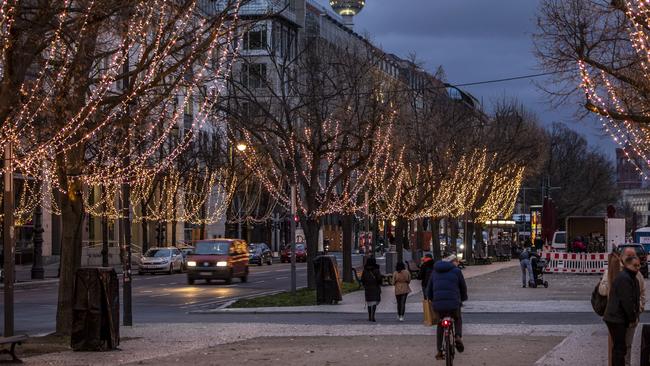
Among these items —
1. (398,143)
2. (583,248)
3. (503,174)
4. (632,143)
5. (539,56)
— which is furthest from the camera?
(503,174)

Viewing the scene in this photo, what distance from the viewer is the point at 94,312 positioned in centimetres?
2019

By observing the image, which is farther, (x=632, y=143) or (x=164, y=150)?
(x=164, y=150)

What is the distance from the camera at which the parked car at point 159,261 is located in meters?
60.8

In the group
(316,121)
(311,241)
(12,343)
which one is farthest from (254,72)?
(12,343)

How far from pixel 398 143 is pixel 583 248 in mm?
13182

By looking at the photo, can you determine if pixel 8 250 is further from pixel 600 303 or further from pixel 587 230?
pixel 587 230

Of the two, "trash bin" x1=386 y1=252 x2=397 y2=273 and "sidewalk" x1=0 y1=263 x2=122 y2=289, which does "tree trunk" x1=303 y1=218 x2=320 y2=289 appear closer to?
"sidewalk" x1=0 y1=263 x2=122 y2=289

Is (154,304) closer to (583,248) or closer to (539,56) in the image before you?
(539,56)

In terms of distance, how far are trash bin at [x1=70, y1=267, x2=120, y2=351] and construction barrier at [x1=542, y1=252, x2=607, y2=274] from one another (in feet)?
125

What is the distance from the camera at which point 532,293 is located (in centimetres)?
3981

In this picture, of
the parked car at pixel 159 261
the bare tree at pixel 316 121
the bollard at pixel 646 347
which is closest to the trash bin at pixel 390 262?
the bare tree at pixel 316 121

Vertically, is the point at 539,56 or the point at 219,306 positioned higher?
the point at 539,56

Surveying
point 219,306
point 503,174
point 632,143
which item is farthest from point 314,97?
point 503,174

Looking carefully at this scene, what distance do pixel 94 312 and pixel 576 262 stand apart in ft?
130
